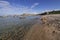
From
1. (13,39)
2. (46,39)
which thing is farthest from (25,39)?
(46,39)

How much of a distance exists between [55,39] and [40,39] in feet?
5.01

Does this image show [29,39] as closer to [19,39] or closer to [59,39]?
[19,39]

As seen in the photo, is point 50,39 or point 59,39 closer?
point 59,39

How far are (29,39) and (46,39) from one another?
170cm

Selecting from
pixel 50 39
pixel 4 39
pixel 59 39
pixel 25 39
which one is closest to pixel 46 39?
pixel 50 39

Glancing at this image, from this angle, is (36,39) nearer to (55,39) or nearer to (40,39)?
(40,39)

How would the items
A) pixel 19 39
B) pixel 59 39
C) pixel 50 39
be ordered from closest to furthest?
pixel 59 39 → pixel 50 39 → pixel 19 39

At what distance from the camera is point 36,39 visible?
38.1ft

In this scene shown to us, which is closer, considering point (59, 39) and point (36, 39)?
point (59, 39)

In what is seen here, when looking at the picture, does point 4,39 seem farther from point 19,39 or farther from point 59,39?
point 59,39

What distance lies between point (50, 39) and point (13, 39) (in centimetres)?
347

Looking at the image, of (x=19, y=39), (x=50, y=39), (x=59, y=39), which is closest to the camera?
(x=59, y=39)

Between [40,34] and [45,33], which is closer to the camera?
[40,34]

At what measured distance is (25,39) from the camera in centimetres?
1175
